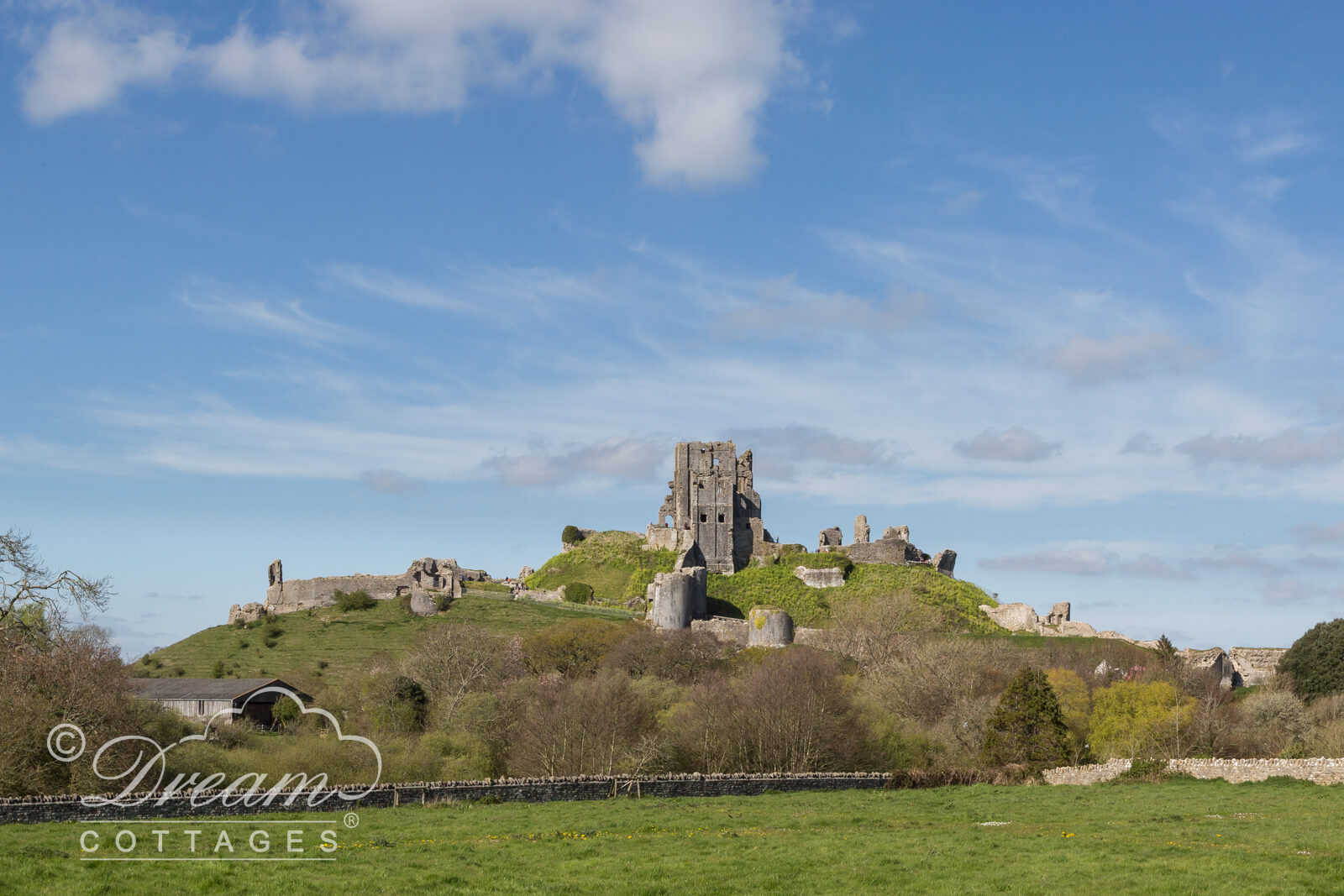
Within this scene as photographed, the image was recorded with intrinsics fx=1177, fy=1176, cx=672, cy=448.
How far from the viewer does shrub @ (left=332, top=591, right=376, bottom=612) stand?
256 feet

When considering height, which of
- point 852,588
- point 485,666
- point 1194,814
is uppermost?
point 852,588

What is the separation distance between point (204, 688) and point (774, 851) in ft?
130

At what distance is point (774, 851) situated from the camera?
740 inches

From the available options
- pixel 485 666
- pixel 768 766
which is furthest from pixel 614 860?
pixel 485 666

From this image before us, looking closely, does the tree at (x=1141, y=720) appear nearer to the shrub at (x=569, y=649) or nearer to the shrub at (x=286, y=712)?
the shrub at (x=569, y=649)

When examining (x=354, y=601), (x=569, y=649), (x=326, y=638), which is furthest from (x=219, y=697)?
(x=354, y=601)

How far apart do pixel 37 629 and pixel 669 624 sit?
125ft

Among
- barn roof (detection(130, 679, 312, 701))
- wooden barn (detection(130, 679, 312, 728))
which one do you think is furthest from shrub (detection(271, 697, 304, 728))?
barn roof (detection(130, 679, 312, 701))

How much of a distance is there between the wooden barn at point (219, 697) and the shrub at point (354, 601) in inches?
945

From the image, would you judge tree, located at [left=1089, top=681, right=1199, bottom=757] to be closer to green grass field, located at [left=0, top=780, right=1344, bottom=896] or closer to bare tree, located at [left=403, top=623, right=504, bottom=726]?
green grass field, located at [left=0, top=780, right=1344, bottom=896]

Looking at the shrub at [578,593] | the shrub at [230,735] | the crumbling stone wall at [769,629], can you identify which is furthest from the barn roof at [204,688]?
the shrub at [578,593]

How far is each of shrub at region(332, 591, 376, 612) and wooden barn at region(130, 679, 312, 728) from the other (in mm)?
24005

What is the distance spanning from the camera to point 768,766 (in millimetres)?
35531

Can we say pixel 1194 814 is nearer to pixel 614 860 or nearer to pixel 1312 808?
pixel 1312 808
